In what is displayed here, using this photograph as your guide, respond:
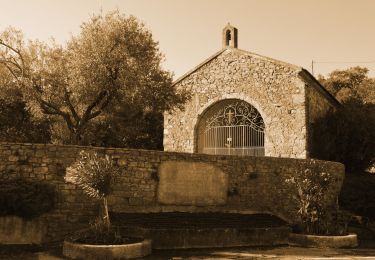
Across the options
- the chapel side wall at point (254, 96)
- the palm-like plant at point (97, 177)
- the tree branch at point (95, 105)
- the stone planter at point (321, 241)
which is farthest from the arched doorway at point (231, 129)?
the palm-like plant at point (97, 177)

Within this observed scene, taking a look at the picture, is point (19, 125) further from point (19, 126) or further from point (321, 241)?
point (321, 241)

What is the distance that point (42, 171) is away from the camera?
10.9 metres

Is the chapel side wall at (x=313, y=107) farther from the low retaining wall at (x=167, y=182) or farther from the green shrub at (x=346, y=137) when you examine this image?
the low retaining wall at (x=167, y=182)

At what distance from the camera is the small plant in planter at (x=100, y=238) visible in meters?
8.90

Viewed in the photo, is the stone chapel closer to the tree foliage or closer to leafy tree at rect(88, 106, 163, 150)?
the tree foliage

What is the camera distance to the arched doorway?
787 inches

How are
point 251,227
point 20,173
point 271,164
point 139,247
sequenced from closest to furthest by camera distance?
point 139,247 < point 20,173 < point 251,227 < point 271,164

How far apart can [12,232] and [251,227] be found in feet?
20.0

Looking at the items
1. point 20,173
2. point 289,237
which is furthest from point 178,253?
point 20,173

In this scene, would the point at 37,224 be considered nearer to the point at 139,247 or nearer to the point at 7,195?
the point at 7,195

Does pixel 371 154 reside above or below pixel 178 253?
above

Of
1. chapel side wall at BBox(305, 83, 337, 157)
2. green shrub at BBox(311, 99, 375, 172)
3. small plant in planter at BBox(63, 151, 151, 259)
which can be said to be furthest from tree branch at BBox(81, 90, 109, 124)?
green shrub at BBox(311, 99, 375, 172)

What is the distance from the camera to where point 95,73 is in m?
14.9

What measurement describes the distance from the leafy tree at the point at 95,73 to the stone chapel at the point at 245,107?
3823 millimetres
